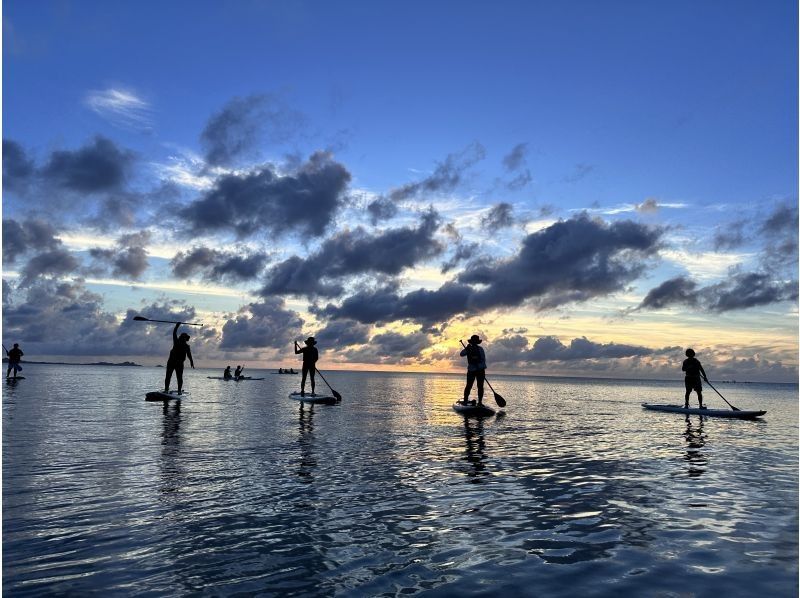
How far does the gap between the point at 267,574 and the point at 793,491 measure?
10.3 m

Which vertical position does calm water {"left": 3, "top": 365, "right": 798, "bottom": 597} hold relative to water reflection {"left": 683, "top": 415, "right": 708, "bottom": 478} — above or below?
above

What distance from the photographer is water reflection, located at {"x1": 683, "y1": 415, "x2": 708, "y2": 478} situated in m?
13.4

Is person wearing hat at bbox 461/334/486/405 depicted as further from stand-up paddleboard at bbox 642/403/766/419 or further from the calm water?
stand-up paddleboard at bbox 642/403/766/419

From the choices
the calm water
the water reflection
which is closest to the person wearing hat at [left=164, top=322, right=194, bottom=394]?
the calm water

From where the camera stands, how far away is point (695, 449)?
55.8 feet

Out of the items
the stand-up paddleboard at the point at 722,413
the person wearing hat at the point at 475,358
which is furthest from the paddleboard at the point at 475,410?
the stand-up paddleboard at the point at 722,413

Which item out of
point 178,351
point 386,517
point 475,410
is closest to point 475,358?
point 475,410

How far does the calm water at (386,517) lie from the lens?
6.02m

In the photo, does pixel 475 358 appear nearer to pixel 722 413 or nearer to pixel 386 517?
pixel 722 413

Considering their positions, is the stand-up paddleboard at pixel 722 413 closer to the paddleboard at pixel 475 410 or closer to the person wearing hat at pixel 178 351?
the paddleboard at pixel 475 410

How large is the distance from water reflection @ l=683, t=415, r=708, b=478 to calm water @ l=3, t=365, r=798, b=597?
126 mm

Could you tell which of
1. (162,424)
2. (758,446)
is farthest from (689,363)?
(162,424)

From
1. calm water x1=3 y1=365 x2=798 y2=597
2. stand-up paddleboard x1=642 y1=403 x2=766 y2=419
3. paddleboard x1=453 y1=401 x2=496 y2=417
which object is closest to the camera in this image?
calm water x1=3 y1=365 x2=798 y2=597

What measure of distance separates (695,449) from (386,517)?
12490 millimetres
